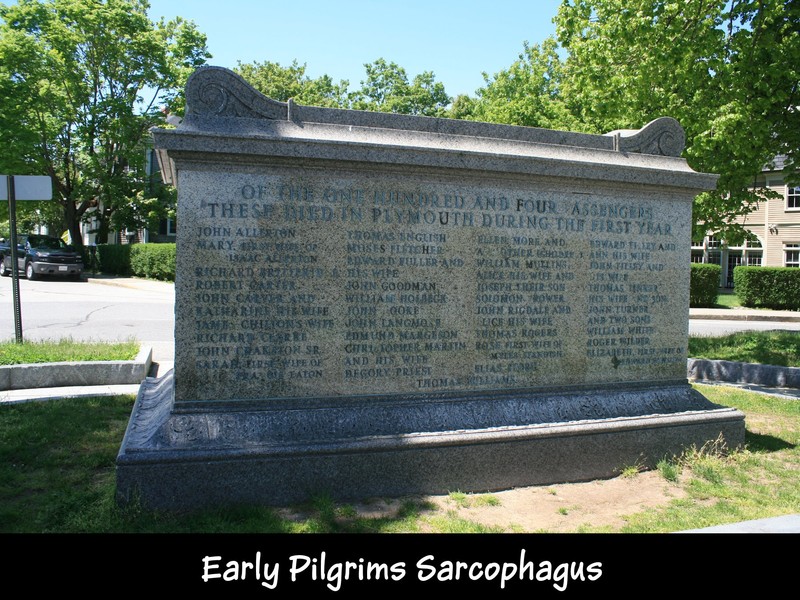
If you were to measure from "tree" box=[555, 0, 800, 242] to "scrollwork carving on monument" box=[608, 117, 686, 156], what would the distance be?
4.64 meters

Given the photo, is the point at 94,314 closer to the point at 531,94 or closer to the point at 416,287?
the point at 416,287

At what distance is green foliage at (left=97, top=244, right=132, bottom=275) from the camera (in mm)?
32312

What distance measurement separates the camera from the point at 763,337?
43.1 feet

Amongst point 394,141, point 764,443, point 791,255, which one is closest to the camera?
point 394,141

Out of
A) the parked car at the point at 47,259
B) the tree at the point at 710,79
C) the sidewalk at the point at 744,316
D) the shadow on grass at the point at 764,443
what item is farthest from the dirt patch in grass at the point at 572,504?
the parked car at the point at 47,259

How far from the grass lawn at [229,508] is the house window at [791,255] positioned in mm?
30984

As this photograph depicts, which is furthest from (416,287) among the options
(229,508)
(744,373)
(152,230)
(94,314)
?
(152,230)

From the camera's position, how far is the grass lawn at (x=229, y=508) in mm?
4344

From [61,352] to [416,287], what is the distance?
5937 millimetres

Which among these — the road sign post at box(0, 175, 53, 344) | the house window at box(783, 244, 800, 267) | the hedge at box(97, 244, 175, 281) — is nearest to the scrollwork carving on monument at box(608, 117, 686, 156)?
the road sign post at box(0, 175, 53, 344)

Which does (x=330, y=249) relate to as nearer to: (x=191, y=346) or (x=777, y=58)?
(x=191, y=346)

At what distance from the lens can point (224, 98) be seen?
489 cm

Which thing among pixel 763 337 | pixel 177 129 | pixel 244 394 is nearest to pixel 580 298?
pixel 244 394

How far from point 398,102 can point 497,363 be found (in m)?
41.6
